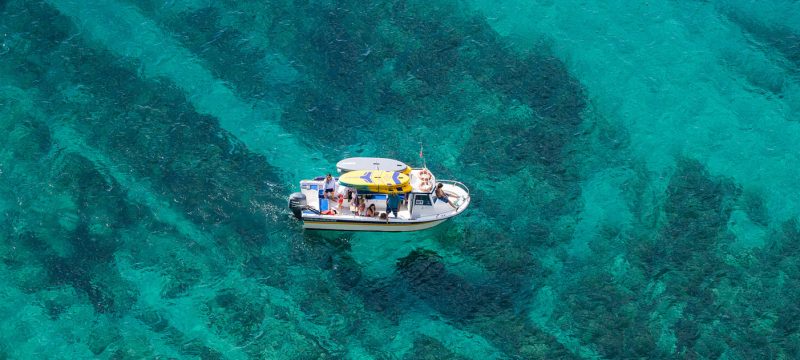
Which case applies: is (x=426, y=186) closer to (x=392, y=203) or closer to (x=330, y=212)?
(x=392, y=203)

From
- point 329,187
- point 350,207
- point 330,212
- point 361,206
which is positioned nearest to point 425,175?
point 361,206

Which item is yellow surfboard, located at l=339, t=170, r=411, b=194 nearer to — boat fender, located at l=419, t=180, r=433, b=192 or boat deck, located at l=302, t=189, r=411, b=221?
boat deck, located at l=302, t=189, r=411, b=221

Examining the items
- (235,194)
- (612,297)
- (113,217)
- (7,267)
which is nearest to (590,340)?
(612,297)

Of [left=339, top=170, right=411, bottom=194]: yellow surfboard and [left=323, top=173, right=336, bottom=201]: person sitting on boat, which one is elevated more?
[left=339, top=170, right=411, bottom=194]: yellow surfboard

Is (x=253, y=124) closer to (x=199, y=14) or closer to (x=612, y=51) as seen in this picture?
(x=199, y=14)

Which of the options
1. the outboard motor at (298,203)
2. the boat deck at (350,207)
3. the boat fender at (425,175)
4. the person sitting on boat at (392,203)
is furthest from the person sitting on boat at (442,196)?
the outboard motor at (298,203)

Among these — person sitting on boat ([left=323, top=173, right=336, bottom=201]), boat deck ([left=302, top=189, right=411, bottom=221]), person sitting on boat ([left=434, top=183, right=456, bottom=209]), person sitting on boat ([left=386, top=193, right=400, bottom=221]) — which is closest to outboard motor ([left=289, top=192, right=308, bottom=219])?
boat deck ([left=302, top=189, right=411, bottom=221])
